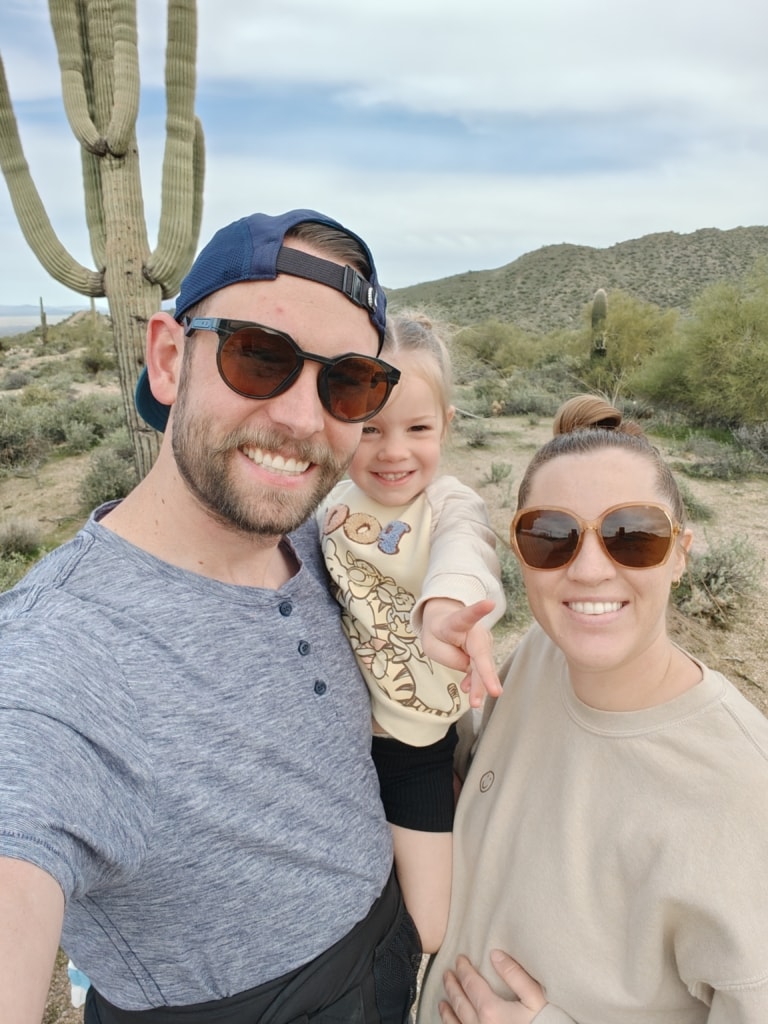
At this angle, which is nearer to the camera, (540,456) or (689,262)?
(540,456)

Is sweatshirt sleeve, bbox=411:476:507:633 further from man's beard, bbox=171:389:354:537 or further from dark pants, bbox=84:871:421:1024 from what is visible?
dark pants, bbox=84:871:421:1024

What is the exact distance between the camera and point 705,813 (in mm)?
1070

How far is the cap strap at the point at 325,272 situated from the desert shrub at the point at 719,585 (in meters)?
4.76

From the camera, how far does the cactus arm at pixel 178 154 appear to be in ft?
19.1

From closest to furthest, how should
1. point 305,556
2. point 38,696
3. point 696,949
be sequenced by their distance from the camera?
point 38,696 < point 696,949 < point 305,556

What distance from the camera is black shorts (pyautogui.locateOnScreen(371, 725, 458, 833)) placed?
5.05ft

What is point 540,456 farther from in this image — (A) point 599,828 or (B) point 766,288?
(B) point 766,288

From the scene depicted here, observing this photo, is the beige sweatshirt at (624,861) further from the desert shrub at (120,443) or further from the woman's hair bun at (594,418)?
the desert shrub at (120,443)

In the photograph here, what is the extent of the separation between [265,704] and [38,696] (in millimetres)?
398

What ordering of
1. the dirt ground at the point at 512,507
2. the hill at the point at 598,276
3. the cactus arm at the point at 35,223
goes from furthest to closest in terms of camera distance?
1. the hill at the point at 598,276
2. the cactus arm at the point at 35,223
3. the dirt ground at the point at 512,507

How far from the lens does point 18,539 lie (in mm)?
6570

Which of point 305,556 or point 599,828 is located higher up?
point 305,556

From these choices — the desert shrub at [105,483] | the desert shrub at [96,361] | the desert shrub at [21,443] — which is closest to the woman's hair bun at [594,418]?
the desert shrub at [105,483]

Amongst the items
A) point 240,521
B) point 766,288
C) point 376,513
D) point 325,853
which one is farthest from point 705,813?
point 766,288
